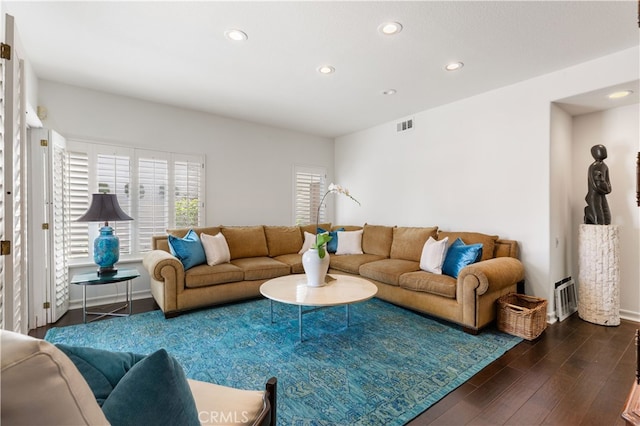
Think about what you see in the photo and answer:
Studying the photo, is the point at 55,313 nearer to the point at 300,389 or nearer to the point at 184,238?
the point at 184,238

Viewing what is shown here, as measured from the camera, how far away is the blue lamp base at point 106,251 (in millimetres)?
3223

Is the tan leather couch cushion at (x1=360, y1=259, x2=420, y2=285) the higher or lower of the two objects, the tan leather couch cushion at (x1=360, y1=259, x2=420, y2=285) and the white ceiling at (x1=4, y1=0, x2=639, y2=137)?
the lower

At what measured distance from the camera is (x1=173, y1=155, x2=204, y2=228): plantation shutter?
4215 millimetres

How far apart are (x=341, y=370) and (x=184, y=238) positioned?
2613 millimetres

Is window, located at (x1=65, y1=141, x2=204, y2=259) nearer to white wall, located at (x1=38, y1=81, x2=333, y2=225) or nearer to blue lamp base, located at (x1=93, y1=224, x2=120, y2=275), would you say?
white wall, located at (x1=38, y1=81, x2=333, y2=225)

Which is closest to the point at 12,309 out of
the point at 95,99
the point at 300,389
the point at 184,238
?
the point at 300,389

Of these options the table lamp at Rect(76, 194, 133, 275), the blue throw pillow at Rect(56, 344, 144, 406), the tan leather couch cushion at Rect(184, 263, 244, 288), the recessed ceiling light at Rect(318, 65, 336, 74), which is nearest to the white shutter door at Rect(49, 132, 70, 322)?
the table lamp at Rect(76, 194, 133, 275)

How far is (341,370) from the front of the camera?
215 centimetres

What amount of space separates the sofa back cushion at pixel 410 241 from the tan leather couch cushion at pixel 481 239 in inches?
10.1

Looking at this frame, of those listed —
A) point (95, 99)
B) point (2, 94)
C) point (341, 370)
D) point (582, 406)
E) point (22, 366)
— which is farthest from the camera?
point (95, 99)

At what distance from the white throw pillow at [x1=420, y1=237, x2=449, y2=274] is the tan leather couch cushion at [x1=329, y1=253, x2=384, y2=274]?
858 millimetres

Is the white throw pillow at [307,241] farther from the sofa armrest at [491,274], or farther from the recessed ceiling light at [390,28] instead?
the recessed ceiling light at [390,28]

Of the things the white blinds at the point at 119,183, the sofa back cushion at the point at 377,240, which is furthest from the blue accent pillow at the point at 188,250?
the sofa back cushion at the point at 377,240

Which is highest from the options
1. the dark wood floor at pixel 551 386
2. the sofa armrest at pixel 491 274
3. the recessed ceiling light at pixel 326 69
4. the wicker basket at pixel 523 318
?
the recessed ceiling light at pixel 326 69
